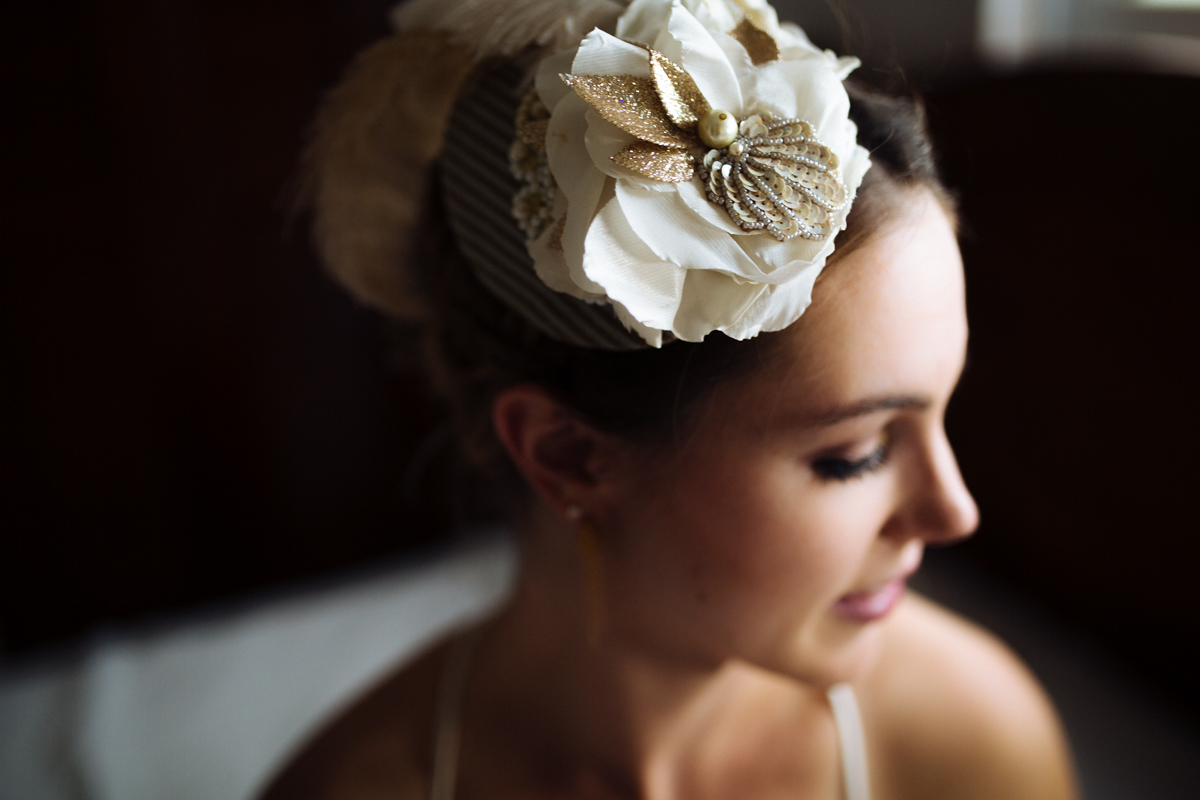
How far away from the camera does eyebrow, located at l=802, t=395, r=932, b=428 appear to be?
0.57m

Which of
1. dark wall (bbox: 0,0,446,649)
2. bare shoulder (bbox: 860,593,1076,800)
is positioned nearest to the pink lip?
bare shoulder (bbox: 860,593,1076,800)

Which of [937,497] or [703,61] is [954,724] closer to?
[937,497]

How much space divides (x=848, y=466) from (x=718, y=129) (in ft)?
0.83

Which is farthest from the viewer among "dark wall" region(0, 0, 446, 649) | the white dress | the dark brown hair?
"dark wall" region(0, 0, 446, 649)

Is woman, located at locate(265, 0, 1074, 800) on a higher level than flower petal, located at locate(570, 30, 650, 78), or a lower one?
lower

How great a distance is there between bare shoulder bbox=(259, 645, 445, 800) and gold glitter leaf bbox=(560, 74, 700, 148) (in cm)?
67

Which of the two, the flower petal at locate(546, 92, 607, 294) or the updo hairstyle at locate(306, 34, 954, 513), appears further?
the updo hairstyle at locate(306, 34, 954, 513)

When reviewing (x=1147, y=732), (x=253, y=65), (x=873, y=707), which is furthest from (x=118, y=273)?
(x=1147, y=732)

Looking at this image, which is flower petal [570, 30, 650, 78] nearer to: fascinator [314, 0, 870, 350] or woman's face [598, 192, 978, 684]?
fascinator [314, 0, 870, 350]

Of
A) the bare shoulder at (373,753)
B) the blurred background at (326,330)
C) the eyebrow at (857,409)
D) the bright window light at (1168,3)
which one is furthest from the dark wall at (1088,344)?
the bare shoulder at (373,753)

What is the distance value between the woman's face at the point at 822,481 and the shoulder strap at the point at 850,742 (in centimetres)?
18

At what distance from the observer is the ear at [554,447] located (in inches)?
26.9

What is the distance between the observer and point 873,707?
0.88m

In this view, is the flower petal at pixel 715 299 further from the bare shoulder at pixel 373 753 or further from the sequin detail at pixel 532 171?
the bare shoulder at pixel 373 753
